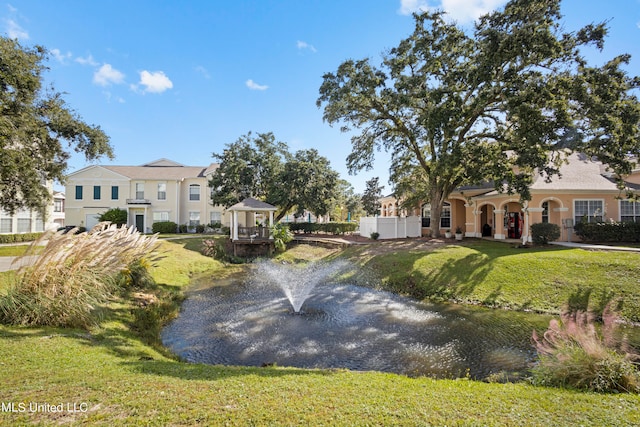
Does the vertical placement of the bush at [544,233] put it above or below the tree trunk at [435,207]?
below

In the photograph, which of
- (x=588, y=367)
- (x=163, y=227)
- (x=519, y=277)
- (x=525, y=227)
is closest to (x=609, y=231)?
(x=525, y=227)

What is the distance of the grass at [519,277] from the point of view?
1119cm

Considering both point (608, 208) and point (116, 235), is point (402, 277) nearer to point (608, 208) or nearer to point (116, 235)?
point (116, 235)

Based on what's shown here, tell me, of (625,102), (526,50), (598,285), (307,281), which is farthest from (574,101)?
(307,281)

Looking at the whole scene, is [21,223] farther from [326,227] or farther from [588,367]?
[588,367]

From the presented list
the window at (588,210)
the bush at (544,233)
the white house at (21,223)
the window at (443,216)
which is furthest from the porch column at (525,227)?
the white house at (21,223)

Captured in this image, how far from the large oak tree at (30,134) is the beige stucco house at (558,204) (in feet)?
77.9

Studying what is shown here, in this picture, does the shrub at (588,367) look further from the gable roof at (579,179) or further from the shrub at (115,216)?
the shrub at (115,216)

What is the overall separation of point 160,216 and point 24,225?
1220 centimetres

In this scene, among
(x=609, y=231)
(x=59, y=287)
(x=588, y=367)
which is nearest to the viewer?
(x=588, y=367)

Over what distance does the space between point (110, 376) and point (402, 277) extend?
42.3 feet

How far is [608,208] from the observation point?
64.6 ft

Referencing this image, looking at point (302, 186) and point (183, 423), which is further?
point (302, 186)

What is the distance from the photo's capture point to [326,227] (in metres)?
34.3
